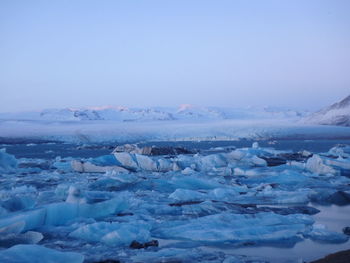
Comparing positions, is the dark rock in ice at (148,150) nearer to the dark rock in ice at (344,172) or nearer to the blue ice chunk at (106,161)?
the blue ice chunk at (106,161)

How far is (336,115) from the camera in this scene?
187ft

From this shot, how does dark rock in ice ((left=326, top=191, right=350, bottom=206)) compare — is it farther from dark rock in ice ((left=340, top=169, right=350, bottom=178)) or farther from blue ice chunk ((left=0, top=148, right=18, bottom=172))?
blue ice chunk ((left=0, top=148, right=18, bottom=172))

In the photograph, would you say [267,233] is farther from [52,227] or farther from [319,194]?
→ [319,194]

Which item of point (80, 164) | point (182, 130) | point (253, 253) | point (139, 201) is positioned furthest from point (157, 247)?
point (182, 130)

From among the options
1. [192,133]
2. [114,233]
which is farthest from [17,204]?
[192,133]

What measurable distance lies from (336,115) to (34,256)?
57049 millimetres

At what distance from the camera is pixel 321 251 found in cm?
523

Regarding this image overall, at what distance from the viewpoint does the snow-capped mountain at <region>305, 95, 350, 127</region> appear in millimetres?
55375

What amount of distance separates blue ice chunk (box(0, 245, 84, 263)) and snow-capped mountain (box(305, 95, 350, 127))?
5487 cm

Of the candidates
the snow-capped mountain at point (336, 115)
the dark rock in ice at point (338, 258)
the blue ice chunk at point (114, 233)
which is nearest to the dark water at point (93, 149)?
the snow-capped mountain at point (336, 115)

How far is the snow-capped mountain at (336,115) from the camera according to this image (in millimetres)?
55375

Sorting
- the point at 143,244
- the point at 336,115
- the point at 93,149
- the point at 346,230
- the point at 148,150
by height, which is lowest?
the point at 346,230

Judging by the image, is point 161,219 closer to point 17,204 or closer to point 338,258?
point 17,204

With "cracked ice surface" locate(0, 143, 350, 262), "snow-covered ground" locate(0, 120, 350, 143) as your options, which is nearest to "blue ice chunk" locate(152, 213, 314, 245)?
"cracked ice surface" locate(0, 143, 350, 262)
